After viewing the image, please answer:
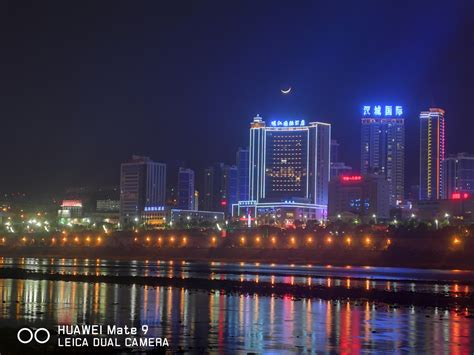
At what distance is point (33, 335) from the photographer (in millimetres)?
27891

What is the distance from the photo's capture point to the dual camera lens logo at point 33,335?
26550mm

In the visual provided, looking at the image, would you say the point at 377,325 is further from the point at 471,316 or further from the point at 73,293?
the point at 73,293

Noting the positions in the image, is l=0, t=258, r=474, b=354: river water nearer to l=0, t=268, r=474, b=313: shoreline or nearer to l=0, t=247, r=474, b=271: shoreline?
l=0, t=268, r=474, b=313: shoreline

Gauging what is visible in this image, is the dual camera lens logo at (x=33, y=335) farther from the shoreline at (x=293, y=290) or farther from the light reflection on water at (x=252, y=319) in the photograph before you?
the shoreline at (x=293, y=290)

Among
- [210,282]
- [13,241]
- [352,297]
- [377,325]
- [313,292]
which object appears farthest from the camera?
[13,241]

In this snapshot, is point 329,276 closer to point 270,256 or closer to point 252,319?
point 252,319

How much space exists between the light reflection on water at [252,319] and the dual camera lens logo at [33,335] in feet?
8.54

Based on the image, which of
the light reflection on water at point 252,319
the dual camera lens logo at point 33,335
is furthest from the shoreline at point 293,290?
the dual camera lens logo at point 33,335

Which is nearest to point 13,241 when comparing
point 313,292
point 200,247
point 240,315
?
point 200,247

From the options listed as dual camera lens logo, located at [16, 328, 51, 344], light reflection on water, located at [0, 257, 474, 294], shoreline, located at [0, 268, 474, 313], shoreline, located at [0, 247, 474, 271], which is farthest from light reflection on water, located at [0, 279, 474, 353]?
shoreline, located at [0, 247, 474, 271]

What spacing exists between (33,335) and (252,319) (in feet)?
37.0

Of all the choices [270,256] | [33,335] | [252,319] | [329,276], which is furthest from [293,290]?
[270,256]

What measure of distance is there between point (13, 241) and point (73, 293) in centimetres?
15176

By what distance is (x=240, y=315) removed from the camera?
37438 mm
